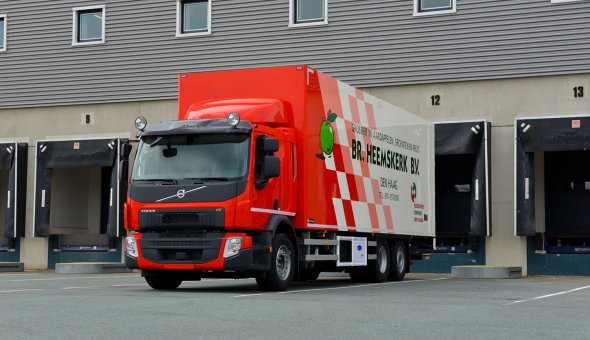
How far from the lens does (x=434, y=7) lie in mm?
24250

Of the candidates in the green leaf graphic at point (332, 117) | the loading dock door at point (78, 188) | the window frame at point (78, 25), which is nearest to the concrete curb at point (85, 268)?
the loading dock door at point (78, 188)

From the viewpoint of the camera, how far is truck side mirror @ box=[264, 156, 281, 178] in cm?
1446

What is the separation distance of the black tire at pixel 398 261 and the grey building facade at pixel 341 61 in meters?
3.94

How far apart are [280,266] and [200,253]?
1.40 meters

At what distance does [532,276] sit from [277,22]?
356 inches

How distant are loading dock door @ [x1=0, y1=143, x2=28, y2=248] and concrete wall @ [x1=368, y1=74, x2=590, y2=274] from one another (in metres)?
11.9

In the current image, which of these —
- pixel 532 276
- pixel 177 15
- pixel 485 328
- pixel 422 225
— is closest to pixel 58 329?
pixel 485 328

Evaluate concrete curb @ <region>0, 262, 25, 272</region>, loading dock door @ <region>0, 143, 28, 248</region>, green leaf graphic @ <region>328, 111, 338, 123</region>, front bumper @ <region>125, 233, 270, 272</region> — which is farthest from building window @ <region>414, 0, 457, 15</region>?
concrete curb @ <region>0, 262, 25, 272</region>

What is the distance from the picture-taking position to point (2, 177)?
104 feet

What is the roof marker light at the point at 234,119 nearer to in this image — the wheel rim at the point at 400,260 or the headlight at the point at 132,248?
the headlight at the point at 132,248

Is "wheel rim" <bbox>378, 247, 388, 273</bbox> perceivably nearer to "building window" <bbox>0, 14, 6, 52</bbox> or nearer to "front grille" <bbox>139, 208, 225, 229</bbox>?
"front grille" <bbox>139, 208, 225, 229</bbox>

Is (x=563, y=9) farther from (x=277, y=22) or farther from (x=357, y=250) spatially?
(x=357, y=250)

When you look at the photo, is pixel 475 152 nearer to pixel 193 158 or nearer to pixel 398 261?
pixel 398 261

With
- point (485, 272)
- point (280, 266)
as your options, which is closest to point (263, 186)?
point (280, 266)
